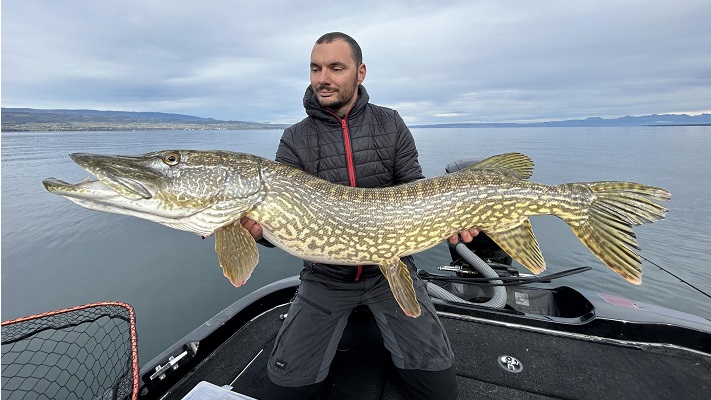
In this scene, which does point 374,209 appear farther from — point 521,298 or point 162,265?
point 162,265

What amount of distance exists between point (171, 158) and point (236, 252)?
25.5 inches

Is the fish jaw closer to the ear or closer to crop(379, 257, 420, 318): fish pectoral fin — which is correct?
crop(379, 257, 420, 318): fish pectoral fin

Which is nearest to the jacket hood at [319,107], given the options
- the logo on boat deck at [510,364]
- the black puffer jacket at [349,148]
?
the black puffer jacket at [349,148]

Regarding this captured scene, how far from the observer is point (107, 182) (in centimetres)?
159

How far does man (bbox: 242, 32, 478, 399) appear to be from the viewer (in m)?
2.01

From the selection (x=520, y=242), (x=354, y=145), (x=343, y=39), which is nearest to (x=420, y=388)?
(x=520, y=242)

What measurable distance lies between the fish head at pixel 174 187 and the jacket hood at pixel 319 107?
2.13ft

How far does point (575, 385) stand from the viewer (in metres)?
2.08

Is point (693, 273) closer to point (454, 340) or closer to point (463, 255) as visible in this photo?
point (463, 255)

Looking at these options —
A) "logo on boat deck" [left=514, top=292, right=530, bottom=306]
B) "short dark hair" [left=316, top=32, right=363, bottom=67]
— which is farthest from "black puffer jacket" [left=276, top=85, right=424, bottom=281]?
"logo on boat deck" [left=514, top=292, right=530, bottom=306]

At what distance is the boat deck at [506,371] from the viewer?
205cm

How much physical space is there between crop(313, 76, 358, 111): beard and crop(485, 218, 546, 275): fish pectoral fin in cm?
135

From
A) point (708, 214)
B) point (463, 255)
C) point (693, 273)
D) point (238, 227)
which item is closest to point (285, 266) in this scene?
point (463, 255)

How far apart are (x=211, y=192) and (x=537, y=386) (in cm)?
238
